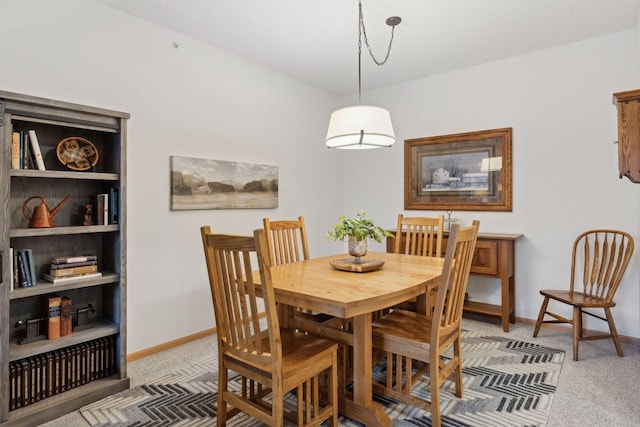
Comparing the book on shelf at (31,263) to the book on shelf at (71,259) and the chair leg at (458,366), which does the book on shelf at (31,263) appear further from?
the chair leg at (458,366)

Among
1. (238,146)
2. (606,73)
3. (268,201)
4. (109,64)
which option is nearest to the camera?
(109,64)

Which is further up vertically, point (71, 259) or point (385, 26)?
point (385, 26)

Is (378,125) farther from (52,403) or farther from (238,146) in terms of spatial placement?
(52,403)

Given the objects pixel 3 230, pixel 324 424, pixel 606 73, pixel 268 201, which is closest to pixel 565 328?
pixel 606 73

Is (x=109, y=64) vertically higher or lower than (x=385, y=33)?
lower

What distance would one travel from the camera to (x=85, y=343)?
7.54ft

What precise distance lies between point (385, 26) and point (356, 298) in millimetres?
2324

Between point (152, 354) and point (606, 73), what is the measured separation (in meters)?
4.46

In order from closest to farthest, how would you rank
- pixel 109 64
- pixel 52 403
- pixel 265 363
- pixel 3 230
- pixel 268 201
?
pixel 265 363, pixel 3 230, pixel 52 403, pixel 109 64, pixel 268 201

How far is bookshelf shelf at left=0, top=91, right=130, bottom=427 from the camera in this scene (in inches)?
76.4

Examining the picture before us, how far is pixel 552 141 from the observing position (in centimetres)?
344

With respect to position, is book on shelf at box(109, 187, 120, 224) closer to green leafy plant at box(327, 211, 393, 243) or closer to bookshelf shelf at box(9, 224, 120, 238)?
bookshelf shelf at box(9, 224, 120, 238)

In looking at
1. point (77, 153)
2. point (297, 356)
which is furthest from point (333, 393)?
point (77, 153)

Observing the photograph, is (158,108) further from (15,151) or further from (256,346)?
(256,346)
